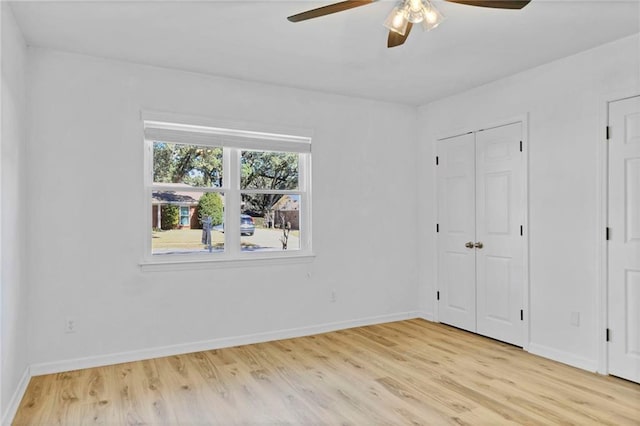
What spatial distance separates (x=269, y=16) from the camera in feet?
9.36

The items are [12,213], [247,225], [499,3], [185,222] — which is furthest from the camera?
[247,225]

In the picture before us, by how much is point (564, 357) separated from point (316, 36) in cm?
332

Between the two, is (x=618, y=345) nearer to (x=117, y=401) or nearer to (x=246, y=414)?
(x=246, y=414)

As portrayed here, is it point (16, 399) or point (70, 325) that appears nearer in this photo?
point (16, 399)

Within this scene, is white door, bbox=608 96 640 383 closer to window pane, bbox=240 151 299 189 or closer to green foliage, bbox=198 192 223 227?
window pane, bbox=240 151 299 189

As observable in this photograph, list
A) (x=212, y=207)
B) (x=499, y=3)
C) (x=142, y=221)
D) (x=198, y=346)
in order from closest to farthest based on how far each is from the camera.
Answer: (x=499, y=3), (x=142, y=221), (x=198, y=346), (x=212, y=207)

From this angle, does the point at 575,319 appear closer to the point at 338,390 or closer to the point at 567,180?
the point at 567,180

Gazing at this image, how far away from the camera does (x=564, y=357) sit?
356 cm

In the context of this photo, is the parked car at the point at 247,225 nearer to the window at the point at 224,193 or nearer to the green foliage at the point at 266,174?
the window at the point at 224,193

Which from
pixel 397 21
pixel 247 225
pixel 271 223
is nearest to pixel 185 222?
pixel 247 225

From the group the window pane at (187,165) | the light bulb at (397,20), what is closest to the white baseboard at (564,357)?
the light bulb at (397,20)

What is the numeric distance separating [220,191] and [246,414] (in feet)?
7.09

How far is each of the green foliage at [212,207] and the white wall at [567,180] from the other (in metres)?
2.91

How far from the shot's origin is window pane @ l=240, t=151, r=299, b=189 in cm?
430
